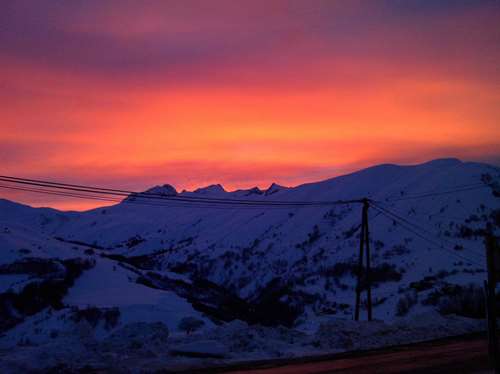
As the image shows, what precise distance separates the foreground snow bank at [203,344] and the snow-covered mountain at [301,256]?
42.7ft

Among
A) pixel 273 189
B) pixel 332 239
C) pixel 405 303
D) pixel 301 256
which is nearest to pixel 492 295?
pixel 405 303

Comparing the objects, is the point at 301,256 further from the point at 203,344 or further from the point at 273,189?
the point at 273,189

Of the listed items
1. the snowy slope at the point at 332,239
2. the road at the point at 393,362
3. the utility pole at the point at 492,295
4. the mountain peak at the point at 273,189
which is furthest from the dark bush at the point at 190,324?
the mountain peak at the point at 273,189

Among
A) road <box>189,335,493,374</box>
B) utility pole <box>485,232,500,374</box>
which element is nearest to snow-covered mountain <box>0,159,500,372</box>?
road <box>189,335,493,374</box>

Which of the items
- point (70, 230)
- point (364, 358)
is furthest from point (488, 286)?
point (70, 230)

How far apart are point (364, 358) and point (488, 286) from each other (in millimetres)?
5415

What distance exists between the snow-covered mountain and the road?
1756 centimetres

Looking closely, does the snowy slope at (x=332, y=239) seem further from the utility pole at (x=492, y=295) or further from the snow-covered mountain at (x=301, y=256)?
the utility pole at (x=492, y=295)

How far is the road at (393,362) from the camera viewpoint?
13.2 metres

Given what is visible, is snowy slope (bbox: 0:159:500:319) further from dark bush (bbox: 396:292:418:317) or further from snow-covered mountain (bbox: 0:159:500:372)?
dark bush (bbox: 396:292:418:317)

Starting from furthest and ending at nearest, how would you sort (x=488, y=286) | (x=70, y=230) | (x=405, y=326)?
(x=70, y=230), (x=405, y=326), (x=488, y=286)

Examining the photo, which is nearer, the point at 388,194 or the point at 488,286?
the point at 488,286

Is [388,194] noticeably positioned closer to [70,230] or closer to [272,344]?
[272,344]

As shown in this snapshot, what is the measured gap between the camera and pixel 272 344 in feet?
57.0
